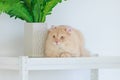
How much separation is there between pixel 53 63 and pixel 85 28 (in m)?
0.42

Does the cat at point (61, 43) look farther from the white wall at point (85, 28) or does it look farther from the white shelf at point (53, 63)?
the white wall at point (85, 28)

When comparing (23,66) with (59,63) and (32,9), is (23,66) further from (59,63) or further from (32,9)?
(32,9)

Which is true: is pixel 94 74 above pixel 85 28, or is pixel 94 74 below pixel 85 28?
below

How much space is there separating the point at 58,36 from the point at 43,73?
1.05ft

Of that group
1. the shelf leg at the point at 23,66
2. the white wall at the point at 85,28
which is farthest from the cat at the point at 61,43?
the white wall at the point at 85,28

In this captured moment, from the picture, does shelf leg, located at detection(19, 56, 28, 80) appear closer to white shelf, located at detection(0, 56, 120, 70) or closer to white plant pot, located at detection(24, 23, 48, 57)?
white shelf, located at detection(0, 56, 120, 70)

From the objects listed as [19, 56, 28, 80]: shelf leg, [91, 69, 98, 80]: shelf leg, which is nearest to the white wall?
[91, 69, 98, 80]: shelf leg

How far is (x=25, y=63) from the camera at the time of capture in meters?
1.12

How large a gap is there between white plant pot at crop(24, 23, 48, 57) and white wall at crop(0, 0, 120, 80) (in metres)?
0.16

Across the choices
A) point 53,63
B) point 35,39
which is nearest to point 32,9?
point 35,39

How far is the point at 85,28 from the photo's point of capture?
60.1 inches

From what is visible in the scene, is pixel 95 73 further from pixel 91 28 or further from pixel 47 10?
pixel 47 10

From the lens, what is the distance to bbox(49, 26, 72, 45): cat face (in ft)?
3.98

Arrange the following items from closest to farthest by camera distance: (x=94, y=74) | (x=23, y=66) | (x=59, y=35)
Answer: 1. (x=23, y=66)
2. (x=59, y=35)
3. (x=94, y=74)
